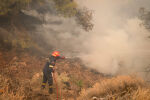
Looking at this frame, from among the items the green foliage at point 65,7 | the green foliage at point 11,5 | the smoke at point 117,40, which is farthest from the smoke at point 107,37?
the green foliage at point 11,5

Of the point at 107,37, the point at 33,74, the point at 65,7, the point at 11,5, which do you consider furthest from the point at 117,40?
the point at 11,5

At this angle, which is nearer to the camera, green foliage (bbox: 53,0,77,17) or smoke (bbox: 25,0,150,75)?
green foliage (bbox: 53,0,77,17)

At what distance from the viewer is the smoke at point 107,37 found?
12388 mm

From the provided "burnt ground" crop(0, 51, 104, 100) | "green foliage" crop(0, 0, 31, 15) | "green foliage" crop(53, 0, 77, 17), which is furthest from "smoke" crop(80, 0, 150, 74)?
"green foliage" crop(0, 0, 31, 15)

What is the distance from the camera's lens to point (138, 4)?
19.4m

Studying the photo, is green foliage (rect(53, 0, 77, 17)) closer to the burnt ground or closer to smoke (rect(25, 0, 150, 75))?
smoke (rect(25, 0, 150, 75))

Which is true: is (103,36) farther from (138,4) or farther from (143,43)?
(138,4)

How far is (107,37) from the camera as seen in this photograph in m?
15.5

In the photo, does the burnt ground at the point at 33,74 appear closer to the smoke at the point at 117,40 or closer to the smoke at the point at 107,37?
the smoke at the point at 107,37

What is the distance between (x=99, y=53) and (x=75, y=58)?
11.8 ft

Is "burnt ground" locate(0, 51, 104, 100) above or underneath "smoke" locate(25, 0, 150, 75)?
underneath

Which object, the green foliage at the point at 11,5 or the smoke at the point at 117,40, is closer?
the green foliage at the point at 11,5

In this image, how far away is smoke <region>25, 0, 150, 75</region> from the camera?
1239 centimetres

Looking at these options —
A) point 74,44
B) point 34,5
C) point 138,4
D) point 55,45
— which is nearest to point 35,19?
point 34,5
